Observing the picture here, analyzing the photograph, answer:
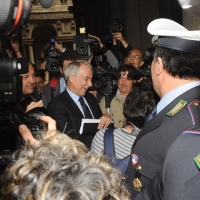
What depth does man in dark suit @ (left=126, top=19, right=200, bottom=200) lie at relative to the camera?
1.59 m

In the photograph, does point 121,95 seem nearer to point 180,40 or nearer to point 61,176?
point 180,40

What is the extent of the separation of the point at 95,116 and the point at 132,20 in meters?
4.82

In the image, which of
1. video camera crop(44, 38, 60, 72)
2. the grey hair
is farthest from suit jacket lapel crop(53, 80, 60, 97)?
the grey hair

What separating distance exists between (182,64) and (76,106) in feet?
4.39

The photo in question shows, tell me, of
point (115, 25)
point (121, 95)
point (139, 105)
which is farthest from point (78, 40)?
point (139, 105)

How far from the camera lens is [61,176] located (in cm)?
92

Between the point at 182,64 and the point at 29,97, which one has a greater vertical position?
the point at 182,64

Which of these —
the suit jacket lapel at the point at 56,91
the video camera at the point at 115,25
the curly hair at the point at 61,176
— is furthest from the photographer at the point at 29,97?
the video camera at the point at 115,25

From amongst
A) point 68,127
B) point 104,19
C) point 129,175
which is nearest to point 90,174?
point 129,175

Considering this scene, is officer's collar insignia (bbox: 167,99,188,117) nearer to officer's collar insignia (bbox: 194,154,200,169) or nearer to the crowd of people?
the crowd of people

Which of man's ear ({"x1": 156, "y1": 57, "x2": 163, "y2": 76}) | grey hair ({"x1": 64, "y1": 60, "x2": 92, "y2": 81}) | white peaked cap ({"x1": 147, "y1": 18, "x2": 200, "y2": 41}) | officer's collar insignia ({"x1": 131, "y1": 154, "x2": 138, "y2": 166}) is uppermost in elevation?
white peaked cap ({"x1": 147, "y1": 18, "x2": 200, "y2": 41})

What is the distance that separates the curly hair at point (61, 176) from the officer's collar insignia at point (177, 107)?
62 centimetres

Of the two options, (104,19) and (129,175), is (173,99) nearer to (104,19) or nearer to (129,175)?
(129,175)

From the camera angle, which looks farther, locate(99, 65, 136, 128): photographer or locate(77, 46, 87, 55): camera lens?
locate(77, 46, 87, 55): camera lens
